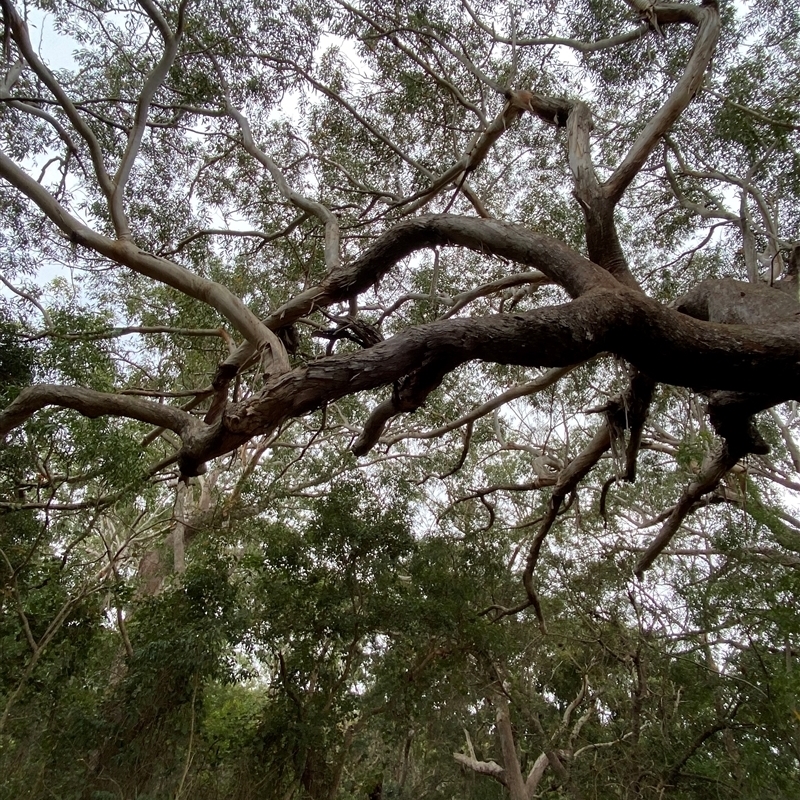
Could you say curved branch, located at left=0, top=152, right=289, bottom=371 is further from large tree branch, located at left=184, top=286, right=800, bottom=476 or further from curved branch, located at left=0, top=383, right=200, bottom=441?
large tree branch, located at left=184, top=286, right=800, bottom=476

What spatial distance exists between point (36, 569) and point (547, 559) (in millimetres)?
6251

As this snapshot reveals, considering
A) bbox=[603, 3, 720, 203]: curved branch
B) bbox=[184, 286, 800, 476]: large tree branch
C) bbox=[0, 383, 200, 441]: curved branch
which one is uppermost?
bbox=[603, 3, 720, 203]: curved branch

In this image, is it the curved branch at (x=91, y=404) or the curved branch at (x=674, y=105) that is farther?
the curved branch at (x=674, y=105)

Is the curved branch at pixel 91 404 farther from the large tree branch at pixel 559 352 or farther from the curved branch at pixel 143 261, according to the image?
the curved branch at pixel 143 261

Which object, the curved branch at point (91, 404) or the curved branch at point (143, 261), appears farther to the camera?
the curved branch at point (143, 261)

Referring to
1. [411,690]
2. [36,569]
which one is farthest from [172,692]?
[411,690]

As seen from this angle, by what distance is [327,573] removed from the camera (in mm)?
5266

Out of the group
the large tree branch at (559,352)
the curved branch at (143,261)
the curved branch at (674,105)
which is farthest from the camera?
the curved branch at (674,105)

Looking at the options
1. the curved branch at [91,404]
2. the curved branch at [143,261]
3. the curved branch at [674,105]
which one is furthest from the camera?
the curved branch at [674,105]

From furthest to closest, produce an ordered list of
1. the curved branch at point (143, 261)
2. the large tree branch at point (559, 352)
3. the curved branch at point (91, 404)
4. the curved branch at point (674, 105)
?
the curved branch at point (674, 105), the curved branch at point (143, 261), the curved branch at point (91, 404), the large tree branch at point (559, 352)

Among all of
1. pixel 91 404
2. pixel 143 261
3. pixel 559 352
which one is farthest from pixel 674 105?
pixel 91 404

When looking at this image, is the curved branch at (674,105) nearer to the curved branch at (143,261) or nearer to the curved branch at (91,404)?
the curved branch at (143,261)

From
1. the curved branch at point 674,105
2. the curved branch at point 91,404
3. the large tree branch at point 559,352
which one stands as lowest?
the curved branch at point 91,404

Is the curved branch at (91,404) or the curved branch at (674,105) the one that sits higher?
the curved branch at (674,105)
